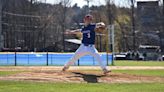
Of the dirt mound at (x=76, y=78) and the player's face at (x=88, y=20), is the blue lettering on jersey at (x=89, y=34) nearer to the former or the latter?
the player's face at (x=88, y=20)

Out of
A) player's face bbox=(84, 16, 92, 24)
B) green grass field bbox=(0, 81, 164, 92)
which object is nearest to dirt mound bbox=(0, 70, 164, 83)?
green grass field bbox=(0, 81, 164, 92)

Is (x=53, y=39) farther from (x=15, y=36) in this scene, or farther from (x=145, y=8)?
(x=145, y=8)

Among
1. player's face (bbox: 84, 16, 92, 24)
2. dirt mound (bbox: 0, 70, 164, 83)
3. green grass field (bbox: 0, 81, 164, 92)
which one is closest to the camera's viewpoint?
green grass field (bbox: 0, 81, 164, 92)

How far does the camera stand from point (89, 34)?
664 inches

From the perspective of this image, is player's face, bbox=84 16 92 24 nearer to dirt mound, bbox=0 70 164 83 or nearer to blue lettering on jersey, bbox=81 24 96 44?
blue lettering on jersey, bbox=81 24 96 44

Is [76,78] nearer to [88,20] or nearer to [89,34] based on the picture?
[89,34]

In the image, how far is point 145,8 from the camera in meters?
111

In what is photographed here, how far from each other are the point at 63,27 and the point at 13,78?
229 ft

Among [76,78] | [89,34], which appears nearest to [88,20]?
[89,34]

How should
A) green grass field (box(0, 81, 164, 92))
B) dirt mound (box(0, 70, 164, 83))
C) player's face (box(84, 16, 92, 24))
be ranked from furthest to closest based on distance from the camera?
player's face (box(84, 16, 92, 24)) < dirt mound (box(0, 70, 164, 83)) < green grass field (box(0, 81, 164, 92))

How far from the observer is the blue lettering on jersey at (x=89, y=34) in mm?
16812

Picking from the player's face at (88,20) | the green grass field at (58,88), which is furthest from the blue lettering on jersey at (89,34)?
the green grass field at (58,88)

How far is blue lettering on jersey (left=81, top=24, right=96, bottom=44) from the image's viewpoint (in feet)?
55.2

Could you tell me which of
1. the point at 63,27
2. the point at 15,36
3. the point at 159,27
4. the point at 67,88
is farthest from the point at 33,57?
the point at 159,27
